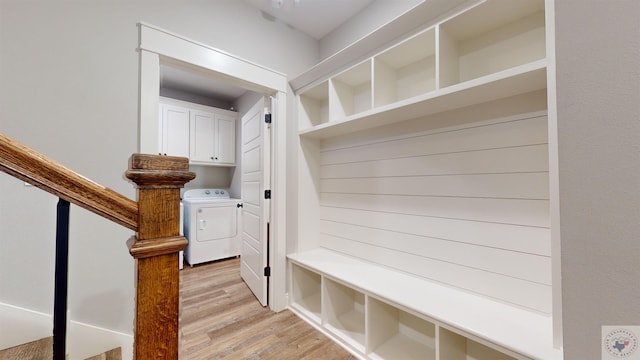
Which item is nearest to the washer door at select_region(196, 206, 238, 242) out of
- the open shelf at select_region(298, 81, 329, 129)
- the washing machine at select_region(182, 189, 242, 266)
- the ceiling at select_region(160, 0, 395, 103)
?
the washing machine at select_region(182, 189, 242, 266)

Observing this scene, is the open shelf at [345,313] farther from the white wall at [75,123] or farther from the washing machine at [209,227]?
the washing machine at [209,227]

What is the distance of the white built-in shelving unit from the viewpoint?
3.84 feet

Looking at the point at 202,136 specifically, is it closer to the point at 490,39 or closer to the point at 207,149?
the point at 207,149

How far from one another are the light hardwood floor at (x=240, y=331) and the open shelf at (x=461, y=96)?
5.25 ft

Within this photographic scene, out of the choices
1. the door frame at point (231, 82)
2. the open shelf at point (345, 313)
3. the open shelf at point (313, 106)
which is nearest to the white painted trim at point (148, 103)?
the door frame at point (231, 82)

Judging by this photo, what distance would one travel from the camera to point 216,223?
3.46m

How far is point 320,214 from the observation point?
95.1 inches

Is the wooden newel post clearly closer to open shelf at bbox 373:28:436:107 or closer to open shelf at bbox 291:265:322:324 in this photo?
open shelf at bbox 373:28:436:107

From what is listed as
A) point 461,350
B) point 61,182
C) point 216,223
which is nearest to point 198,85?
point 216,223

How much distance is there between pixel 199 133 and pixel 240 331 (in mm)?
3013

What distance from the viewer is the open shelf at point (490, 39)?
1193mm

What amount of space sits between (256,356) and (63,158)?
5.38 ft

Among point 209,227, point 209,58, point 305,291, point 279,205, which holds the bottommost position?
point 305,291

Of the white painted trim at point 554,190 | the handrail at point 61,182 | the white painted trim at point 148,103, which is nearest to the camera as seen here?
the handrail at point 61,182
